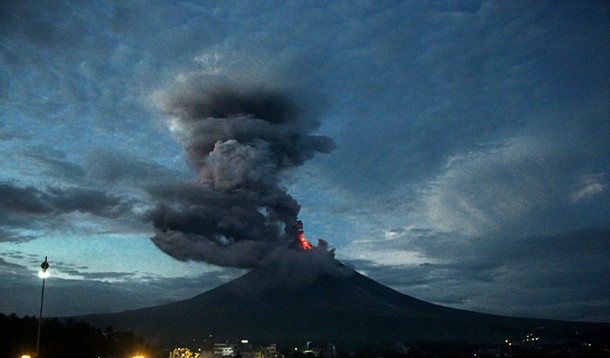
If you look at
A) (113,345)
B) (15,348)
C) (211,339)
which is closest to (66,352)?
(15,348)

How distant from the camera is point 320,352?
15875 centimetres

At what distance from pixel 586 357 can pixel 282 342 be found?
99684 mm

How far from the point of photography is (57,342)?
6531 centimetres

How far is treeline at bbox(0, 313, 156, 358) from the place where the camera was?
57594 millimetres

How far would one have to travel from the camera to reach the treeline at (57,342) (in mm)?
57594

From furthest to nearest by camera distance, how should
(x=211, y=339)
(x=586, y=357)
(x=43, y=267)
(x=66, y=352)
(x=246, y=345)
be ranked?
(x=211, y=339) < (x=246, y=345) < (x=586, y=357) < (x=66, y=352) < (x=43, y=267)

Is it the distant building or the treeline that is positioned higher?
the treeline

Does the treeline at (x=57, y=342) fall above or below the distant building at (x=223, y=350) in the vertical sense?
above

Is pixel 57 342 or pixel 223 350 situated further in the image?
pixel 223 350

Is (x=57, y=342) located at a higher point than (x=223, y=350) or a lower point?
higher

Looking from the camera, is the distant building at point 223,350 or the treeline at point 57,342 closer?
the treeline at point 57,342

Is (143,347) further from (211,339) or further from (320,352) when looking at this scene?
(211,339)

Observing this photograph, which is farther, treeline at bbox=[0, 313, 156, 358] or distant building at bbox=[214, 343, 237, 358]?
distant building at bbox=[214, 343, 237, 358]

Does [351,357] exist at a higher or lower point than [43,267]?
lower
